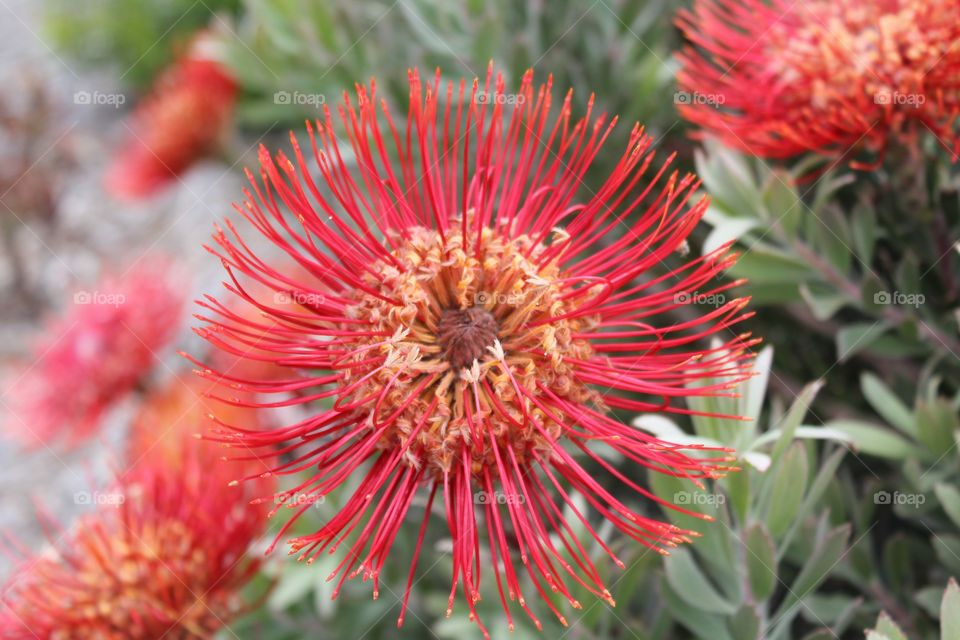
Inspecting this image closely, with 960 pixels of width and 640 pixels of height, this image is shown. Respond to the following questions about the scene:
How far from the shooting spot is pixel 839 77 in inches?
44.5

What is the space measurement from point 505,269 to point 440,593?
0.71 m

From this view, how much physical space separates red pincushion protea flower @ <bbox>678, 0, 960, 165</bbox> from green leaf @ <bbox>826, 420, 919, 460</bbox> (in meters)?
0.39

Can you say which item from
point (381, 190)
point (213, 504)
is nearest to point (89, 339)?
point (213, 504)

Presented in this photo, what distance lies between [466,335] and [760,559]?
44 centimetres

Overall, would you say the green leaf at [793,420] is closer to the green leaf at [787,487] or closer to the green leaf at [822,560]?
the green leaf at [787,487]

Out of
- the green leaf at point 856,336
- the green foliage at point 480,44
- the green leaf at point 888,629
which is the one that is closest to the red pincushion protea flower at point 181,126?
the green foliage at point 480,44

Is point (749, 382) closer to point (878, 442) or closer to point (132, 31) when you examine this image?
point (878, 442)

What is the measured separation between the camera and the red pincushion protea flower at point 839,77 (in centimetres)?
110

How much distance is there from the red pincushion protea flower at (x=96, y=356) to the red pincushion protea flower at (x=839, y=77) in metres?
1.52

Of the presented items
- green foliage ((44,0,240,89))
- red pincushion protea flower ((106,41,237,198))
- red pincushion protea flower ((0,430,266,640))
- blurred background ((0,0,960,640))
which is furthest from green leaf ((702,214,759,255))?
green foliage ((44,0,240,89))

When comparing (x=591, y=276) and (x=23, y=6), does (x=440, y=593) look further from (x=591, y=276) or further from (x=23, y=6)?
(x=23, y=6)

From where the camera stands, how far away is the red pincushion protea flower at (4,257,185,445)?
6.78 ft

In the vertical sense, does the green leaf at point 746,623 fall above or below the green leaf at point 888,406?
below

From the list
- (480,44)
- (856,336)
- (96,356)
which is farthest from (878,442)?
(96,356)
